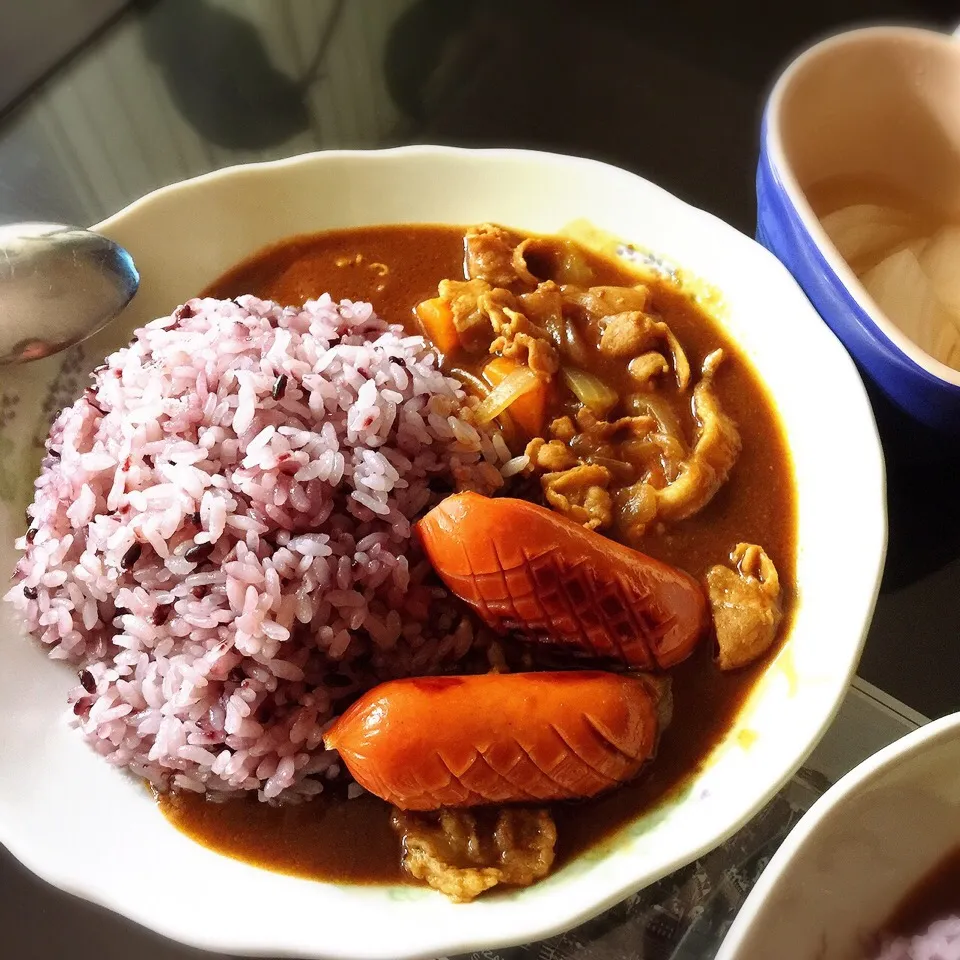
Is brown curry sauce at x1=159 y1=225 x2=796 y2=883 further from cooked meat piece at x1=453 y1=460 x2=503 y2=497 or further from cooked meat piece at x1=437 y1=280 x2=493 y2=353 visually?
cooked meat piece at x1=453 y1=460 x2=503 y2=497

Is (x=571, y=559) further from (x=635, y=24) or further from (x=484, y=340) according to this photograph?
(x=635, y=24)

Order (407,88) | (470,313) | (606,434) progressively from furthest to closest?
(407,88) → (470,313) → (606,434)

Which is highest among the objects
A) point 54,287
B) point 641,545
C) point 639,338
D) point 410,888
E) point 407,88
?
point 54,287

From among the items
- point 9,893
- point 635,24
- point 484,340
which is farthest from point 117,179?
point 9,893

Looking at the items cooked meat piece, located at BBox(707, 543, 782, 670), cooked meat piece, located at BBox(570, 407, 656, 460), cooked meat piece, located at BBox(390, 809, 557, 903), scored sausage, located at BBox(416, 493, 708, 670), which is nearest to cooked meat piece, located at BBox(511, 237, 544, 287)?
cooked meat piece, located at BBox(570, 407, 656, 460)

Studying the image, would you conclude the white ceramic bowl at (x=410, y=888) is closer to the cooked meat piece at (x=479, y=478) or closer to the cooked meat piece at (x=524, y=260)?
the cooked meat piece at (x=524, y=260)

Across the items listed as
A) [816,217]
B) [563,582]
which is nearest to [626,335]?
[816,217]

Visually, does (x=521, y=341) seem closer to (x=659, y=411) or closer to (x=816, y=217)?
(x=659, y=411)
